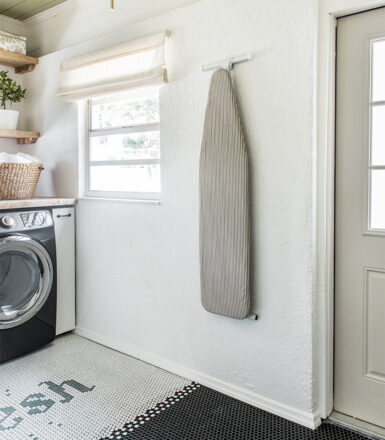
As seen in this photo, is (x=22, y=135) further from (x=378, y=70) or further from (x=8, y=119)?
(x=378, y=70)

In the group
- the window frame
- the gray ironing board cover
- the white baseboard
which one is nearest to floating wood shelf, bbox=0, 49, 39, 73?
the gray ironing board cover

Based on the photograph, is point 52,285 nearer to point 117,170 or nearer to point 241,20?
point 117,170

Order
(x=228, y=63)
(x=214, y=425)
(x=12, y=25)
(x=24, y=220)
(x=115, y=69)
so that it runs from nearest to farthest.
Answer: (x=214, y=425) < (x=228, y=63) < (x=115, y=69) < (x=24, y=220) < (x=12, y=25)

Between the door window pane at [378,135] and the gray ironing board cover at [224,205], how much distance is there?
58 cm

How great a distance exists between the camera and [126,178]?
283cm

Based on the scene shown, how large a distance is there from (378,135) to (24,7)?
2.68 meters

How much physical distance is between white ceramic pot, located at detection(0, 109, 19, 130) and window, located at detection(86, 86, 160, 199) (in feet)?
2.02

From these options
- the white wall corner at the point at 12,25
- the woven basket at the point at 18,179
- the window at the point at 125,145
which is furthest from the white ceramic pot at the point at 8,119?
the white wall corner at the point at 12,25

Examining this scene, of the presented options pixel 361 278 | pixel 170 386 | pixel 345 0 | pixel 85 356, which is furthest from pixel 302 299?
pixel 85 356

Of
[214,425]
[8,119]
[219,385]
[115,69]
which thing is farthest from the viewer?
[8,119]

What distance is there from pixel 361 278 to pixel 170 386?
1.19 m

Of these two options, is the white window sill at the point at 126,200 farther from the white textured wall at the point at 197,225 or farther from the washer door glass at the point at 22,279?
the washer door glass at the point at 22,279

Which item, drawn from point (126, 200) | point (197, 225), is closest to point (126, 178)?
point (126, 200)

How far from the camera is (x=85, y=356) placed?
2.76 metres
